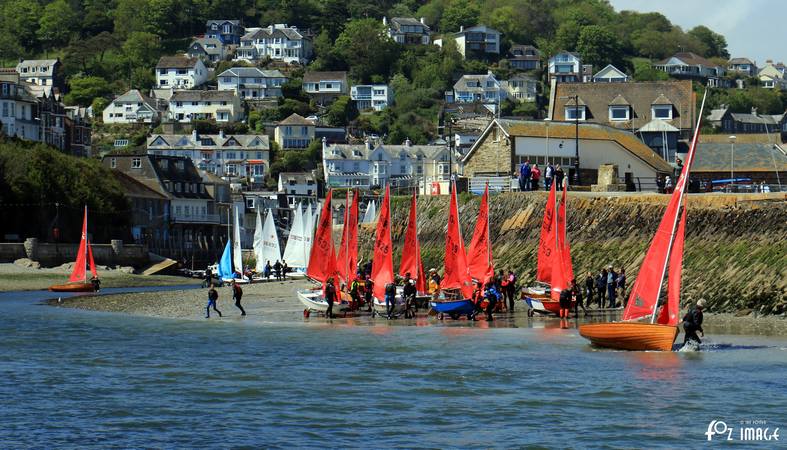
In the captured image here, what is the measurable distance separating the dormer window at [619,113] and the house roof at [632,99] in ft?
1.73

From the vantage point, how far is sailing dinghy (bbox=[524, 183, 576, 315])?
50781 mm

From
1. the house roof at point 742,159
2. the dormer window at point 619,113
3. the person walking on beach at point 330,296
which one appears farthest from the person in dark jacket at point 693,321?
the dormer window at point 619,113

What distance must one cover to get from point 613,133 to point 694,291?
117ft

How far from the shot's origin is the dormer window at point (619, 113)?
347 feet

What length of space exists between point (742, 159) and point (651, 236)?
2608 centimetres

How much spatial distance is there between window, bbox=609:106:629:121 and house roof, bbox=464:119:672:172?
20411mm

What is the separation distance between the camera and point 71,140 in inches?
6722

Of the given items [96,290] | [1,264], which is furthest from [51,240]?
[96,290]

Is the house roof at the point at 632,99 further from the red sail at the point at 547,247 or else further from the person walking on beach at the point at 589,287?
the person walking on beach at the point at 589,287

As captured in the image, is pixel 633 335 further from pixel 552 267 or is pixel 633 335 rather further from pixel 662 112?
pixel 662 112

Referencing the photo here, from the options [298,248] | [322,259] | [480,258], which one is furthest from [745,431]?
[298,248]

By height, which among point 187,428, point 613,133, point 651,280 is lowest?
point 187,428

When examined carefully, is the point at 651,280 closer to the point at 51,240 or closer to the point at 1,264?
the point at 1,264

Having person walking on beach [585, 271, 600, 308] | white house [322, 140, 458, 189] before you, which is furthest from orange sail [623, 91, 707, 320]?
white house [322, 140, 458, 189]
